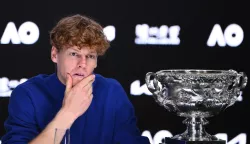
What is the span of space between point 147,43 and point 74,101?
3.88 ft

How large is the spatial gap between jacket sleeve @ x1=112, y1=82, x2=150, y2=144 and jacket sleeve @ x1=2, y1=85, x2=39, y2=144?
13.6 inches

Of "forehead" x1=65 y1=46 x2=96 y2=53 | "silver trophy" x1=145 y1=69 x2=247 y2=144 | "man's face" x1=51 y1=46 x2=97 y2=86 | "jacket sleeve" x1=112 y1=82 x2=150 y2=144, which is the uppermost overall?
"forehead" x1=65 y1=46 x2=96 y2=53

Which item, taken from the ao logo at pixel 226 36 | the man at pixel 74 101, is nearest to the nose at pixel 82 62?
the man at pixel 74 101

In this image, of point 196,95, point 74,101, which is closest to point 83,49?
point 74,101

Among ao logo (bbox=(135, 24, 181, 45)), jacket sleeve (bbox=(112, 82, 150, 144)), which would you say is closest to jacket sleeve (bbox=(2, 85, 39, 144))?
jacket sleeve (bbox=(112, 82, 150, 144))

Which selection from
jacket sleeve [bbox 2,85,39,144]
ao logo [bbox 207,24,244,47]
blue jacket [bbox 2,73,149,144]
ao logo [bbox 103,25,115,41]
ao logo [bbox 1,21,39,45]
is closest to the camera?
jacket sleeve [bbox 2,85,39,144]

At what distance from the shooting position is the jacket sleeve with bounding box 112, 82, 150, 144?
264cm

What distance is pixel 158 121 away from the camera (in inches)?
144

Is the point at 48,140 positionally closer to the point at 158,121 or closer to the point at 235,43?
the point at 158,121

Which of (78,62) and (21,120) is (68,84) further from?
(21,120)

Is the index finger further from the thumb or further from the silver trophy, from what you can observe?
the silver trophy

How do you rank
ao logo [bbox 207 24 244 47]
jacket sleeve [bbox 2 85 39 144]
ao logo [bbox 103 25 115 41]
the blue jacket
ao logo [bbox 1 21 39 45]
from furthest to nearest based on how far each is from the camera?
ao logo [bbox 207 24 244 47] < ao logo [bbox 103 25 115 41] < ao logo [bbox 1 21 39 45] < the blue jacket < jacket sleeve [bbox 2 85 39 144]

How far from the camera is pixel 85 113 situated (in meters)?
2.70

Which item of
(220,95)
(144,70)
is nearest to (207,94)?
(220,95)
